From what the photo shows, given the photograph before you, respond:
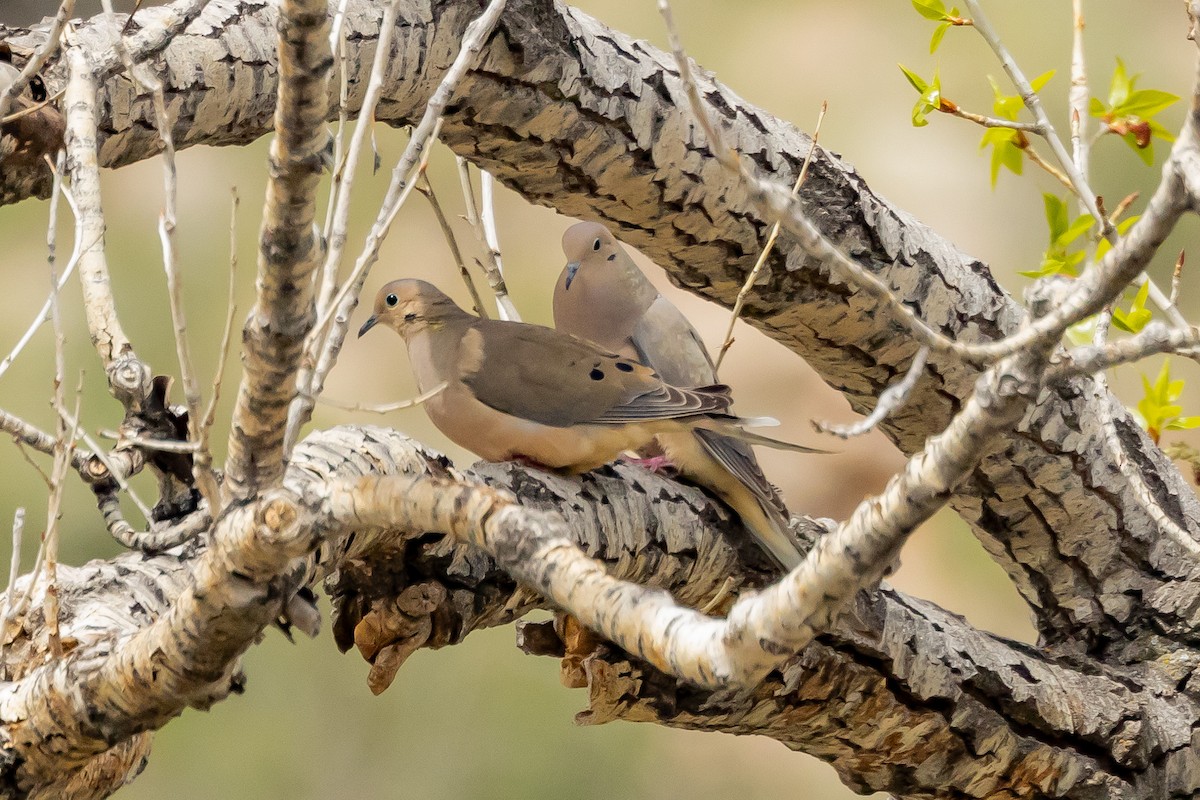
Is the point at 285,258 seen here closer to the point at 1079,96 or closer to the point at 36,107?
the point at 36,107

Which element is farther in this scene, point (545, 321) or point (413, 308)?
point (545, 321)

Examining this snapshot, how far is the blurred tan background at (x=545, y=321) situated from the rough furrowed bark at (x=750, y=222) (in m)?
2.34

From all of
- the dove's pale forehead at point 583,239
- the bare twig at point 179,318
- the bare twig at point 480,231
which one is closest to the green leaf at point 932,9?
the bare twig at point 480,231

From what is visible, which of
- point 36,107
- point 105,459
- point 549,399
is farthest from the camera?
point 549,399

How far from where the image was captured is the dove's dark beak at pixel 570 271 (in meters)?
2.45

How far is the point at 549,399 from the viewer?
1827 millimetres

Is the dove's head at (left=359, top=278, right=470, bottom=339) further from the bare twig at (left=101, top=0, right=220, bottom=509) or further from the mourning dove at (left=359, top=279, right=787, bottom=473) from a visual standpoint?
the bare twig at (left=101, top=0, right=220, bottom=509)

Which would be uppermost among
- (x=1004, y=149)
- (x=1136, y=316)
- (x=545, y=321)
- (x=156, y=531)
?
(x=545, y=321)

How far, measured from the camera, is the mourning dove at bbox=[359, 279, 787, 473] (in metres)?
1.81

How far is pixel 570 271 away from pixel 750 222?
71cm

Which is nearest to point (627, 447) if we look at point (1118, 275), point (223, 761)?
point (1118, 275)

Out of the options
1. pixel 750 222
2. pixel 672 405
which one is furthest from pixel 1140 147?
pixel 672 405

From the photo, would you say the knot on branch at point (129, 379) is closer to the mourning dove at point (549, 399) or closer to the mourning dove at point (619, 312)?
the mourning dove at point (549, 399)

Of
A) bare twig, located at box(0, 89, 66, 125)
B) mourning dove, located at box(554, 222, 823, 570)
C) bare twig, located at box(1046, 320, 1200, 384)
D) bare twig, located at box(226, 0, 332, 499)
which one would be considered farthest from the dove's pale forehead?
bare twig, located at box(1046, 320, 1200, 384)
